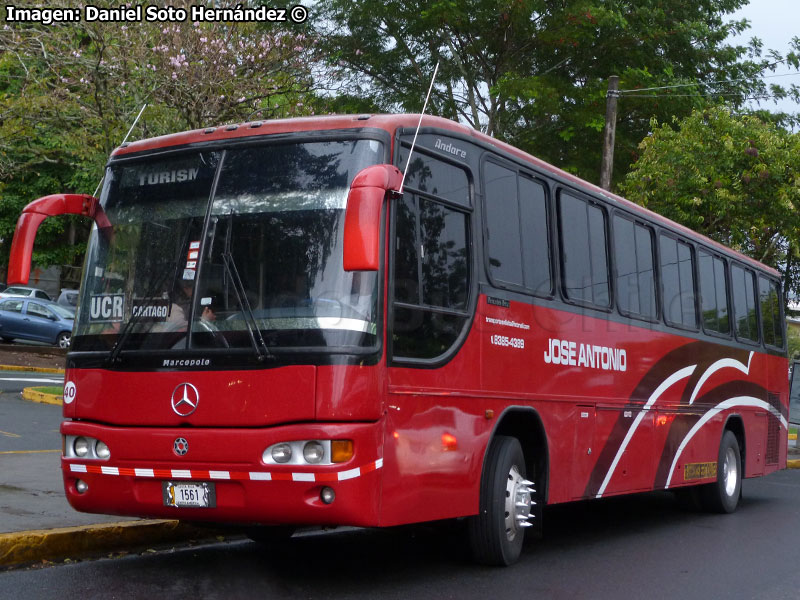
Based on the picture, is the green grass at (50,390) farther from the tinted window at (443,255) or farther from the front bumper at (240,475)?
the tinted window at (443,255)

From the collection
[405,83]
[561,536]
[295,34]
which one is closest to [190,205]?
[561,536]

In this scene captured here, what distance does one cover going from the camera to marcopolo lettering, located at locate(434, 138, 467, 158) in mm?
7543

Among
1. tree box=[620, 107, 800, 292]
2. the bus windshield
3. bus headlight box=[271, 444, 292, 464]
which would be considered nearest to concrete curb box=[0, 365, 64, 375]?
tree box=[620, 107, 800, 292]

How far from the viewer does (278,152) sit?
7.11m

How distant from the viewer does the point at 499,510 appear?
7.77m

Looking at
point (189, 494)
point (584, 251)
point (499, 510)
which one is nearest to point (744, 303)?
point (584, 251)

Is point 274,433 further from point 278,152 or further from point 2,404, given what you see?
point 2,404

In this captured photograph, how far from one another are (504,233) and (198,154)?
2.39 metres

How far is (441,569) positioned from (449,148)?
9.90 ft

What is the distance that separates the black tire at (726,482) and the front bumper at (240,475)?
7536mm

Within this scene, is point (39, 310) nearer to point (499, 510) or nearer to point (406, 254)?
point (499, 510)

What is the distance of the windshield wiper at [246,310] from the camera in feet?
21.6

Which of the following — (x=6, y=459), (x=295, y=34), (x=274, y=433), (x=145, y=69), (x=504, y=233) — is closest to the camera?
(x=274, y=433)

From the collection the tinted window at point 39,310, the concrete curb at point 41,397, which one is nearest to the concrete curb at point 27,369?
the concrete curb at point 41,397
